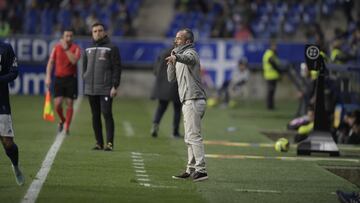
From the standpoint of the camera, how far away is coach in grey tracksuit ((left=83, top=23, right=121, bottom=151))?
16.1 m

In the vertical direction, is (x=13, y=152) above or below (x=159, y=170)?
above

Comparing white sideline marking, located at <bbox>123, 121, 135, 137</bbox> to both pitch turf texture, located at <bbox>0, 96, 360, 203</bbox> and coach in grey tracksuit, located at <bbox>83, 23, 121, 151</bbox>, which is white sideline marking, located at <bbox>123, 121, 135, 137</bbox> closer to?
pitch turf texture, located at <bbox>0, 96, 360, 203</bbox>

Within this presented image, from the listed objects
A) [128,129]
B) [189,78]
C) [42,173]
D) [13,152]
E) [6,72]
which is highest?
[6,72]

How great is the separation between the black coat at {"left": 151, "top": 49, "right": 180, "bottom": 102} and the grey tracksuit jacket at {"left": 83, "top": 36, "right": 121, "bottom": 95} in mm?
3187

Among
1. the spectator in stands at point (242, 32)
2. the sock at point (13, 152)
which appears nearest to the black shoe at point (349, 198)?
the sock at point (13, 152)

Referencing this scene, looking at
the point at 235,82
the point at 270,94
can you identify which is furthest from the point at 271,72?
the point at 235,82

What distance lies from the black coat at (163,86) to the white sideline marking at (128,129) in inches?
39.1

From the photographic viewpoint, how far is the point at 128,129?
2147 cm

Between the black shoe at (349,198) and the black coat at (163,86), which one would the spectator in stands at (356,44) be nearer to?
the black coat at (163,86)

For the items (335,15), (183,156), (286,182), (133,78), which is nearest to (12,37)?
(133,78)

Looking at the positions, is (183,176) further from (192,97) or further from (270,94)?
(270,94)

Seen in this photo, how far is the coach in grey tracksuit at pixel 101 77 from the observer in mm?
16078

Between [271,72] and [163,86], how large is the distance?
1071 cm

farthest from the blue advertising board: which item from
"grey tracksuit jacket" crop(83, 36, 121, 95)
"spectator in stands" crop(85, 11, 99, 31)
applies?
"grey tracksuit jacket" crop(83, 36, 121, 95)
